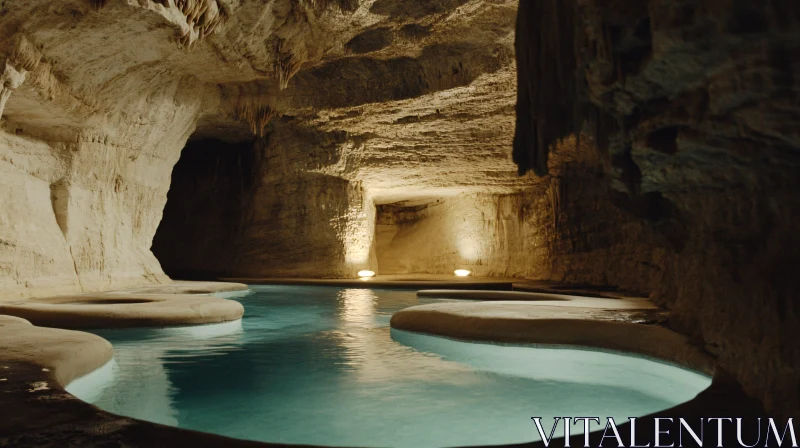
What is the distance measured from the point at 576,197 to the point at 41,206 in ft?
43.7

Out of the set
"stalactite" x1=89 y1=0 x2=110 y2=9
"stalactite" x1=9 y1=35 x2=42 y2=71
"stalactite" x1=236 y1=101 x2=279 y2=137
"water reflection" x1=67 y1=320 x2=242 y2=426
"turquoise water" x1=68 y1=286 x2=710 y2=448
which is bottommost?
"turquoise water" x1=68 y1=286 x2=710 y2=448

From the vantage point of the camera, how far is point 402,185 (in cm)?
2128

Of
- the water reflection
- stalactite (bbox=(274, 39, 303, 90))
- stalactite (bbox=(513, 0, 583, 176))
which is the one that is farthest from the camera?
stalactite (bbox=(274, 39, 303, 90))

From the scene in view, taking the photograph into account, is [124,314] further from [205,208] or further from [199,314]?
[205,208]

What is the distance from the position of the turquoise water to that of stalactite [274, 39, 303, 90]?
672cm

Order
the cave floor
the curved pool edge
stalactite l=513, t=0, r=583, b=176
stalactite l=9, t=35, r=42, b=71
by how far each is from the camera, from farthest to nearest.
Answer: stalactite l=9, t=35, r=42, b=71, the curved pool edge, stalactite l=513, t=0, r=583, b=176, the cave floor

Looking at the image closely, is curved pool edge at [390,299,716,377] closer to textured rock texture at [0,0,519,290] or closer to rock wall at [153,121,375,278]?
textured rock texture at [0,0,519,290]

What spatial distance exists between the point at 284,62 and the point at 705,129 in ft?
35.3

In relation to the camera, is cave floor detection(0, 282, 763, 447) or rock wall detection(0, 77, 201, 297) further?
rock wall detection(0, 77, 201, 297)

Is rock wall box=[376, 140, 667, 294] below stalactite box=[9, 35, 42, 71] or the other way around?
below

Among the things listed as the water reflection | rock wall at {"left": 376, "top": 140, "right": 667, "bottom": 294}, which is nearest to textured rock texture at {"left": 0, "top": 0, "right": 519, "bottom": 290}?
rock wall at {"left": 376, "top": 140, "right": 667, "bottom": 294}

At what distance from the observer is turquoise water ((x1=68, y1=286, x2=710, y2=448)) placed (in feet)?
13.7

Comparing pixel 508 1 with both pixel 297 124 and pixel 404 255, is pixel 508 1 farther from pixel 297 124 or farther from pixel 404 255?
pixel 404 255

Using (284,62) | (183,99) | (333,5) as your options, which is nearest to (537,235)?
(284,62)
